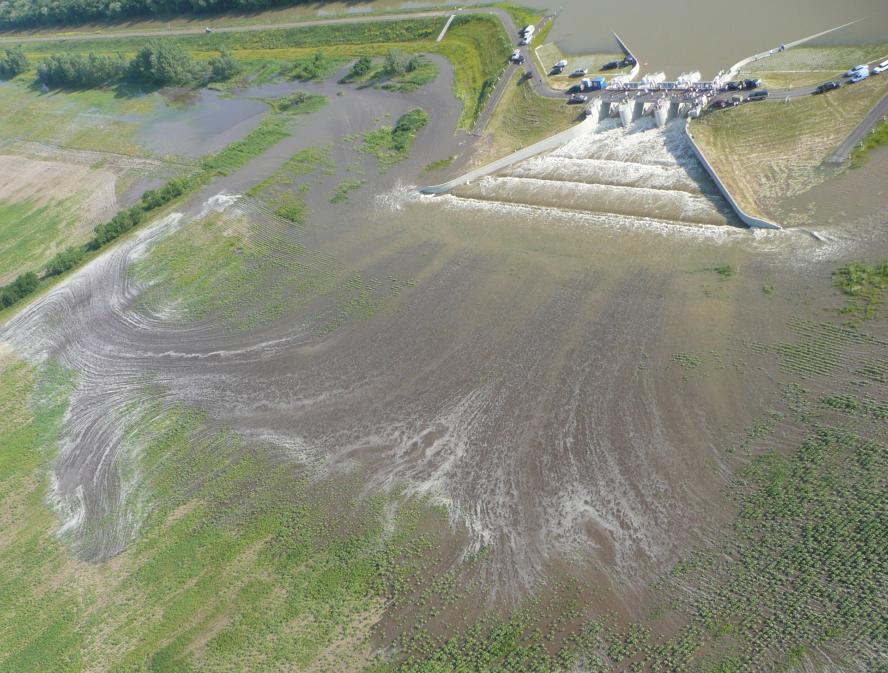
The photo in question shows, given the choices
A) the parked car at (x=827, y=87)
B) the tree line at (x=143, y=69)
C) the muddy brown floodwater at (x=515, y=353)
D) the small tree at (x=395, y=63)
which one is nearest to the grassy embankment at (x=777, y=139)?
the parked car at (x=827, y=87)

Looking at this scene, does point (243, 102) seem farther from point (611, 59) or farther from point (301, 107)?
point (611, 59)

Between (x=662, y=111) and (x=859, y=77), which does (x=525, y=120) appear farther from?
(x=859, y=77)

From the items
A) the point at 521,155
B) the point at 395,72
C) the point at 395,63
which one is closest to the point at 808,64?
the point at 521,155

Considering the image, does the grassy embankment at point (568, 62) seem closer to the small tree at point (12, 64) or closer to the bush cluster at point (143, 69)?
the bush cluster at point (143, 69)

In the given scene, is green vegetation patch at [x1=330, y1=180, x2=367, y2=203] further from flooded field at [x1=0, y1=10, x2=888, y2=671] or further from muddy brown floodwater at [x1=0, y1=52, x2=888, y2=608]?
flooded field at [x1=0, y1=10, x2=888, y2=671]

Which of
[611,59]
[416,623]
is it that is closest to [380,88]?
[611,59]

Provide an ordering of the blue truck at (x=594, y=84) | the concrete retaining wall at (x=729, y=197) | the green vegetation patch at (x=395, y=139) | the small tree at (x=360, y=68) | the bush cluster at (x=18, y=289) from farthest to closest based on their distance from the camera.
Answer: the small tree at (x=360, y=68), the green vegetation patch at (x=395, y=139), the blue truck at (x=594, y=84), the bush cluster at (x=18, y=289), the concrete retaining wall at (x=729, y=197)
